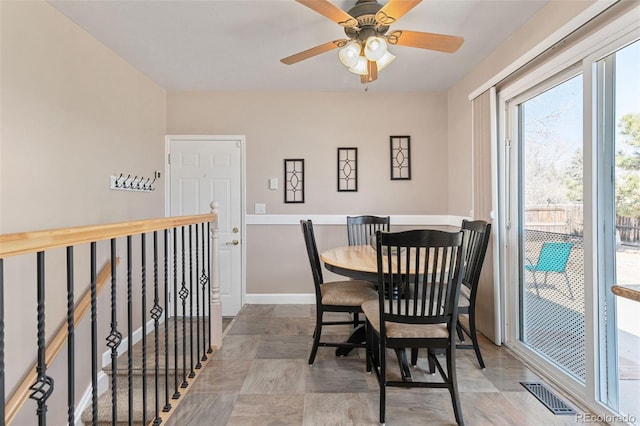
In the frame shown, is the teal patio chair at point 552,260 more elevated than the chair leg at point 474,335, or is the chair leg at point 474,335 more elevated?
the teal patio chair at point 552,260

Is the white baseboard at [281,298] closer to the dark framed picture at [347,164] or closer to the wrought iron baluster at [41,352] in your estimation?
the dark framed picture at [347,164]

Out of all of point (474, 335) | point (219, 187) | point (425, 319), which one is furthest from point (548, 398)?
point (219, 187)

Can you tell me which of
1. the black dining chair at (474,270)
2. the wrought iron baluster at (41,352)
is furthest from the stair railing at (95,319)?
the black dining chair at (474,270)

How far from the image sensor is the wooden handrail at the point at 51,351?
6.46 ft

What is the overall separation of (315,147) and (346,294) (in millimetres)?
1979

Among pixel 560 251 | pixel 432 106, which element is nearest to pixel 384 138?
pixel 432 106

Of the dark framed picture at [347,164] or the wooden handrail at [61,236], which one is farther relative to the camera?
the dark framed picture at [347,164]

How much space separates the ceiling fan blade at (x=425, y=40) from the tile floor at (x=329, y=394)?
208cm

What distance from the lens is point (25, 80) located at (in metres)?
2.04

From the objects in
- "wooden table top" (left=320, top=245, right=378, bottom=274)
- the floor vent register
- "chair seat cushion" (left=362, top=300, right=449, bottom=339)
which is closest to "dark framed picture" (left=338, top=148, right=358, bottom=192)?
"wooden table top" (left=320, top=245, right=378, bottom=274)

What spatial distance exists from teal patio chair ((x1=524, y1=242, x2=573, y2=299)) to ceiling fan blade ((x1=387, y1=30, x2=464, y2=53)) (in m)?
1.41

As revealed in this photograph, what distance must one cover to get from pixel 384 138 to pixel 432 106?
0.65m

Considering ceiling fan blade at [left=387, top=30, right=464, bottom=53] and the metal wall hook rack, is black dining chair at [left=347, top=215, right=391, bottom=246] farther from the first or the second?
the metal wall hook rack

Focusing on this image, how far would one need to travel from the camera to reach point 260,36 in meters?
2.56
